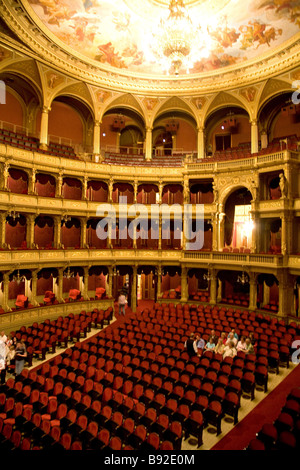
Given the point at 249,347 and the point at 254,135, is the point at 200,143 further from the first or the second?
the point at 249,347

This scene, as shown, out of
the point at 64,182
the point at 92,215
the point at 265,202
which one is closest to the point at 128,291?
the point at 92,215

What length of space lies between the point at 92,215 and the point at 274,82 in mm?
12506

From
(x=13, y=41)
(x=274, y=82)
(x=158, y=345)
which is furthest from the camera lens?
(x=274, y=82)

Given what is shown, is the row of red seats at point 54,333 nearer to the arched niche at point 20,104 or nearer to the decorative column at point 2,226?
the decorative column at point 2,226

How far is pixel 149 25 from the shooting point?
16.0 metres

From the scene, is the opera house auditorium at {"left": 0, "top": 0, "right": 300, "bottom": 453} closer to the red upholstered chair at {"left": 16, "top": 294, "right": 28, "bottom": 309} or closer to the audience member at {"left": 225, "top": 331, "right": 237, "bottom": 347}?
the audience member at {"left": 225, "top": 331, "right": 237, "bottom": 347}

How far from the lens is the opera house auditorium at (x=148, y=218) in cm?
792

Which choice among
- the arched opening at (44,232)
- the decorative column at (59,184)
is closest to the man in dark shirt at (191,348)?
the arched opening at (44,232)

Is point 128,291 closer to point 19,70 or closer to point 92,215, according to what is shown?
point 92,215

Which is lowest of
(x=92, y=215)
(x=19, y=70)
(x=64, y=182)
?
(x=92, y=215)

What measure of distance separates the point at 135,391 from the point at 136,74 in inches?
688

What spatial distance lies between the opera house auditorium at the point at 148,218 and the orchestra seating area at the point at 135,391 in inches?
2.0

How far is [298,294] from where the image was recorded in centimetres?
1606

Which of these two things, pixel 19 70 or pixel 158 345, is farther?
pixel 19 70
